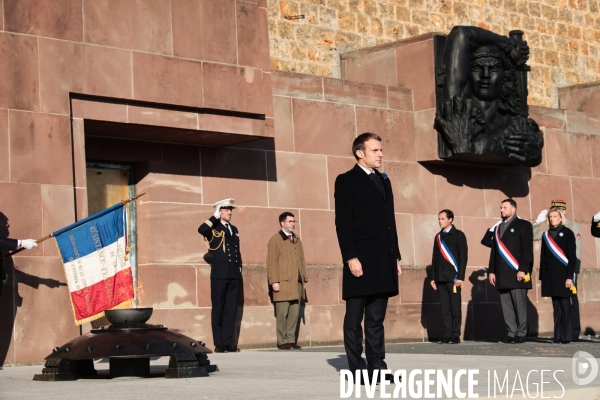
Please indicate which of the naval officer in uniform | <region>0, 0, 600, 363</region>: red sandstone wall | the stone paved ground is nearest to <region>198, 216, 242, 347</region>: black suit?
the naval officer in uniform

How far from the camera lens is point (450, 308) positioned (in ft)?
49.4

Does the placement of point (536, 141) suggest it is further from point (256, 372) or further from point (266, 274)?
point (256, 372)

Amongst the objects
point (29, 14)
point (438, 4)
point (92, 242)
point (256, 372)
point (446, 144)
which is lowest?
point (256, 372)

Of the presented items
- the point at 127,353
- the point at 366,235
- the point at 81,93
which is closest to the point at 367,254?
the point at 366,235

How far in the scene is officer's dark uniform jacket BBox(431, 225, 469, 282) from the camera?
49.5 ft

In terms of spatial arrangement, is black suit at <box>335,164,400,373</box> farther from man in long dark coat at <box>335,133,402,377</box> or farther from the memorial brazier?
the memorial brazier

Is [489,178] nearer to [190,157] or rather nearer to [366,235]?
[190,157]

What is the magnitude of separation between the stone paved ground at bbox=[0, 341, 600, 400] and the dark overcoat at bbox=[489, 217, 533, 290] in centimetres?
199

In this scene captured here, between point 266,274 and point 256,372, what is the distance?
5.36m

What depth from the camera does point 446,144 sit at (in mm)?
16641

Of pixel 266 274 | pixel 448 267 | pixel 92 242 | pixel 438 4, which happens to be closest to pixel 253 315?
pixel 266 274

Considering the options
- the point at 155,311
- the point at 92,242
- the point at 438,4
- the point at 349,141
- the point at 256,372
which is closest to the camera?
the point at 256,372

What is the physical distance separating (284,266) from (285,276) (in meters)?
0.12

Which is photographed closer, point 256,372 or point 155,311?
point 256,372
